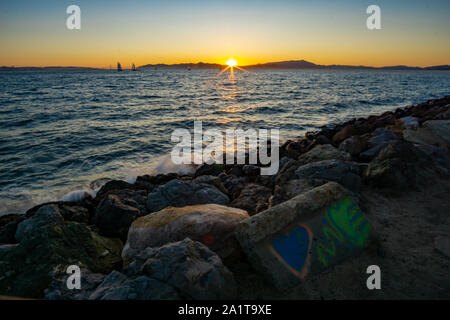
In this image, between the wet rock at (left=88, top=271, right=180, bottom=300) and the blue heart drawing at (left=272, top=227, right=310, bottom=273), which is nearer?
the wet rock at (left=88, top=271, right=180, bottom=300)

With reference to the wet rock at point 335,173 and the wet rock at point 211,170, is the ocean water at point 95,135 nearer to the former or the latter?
the wet rock at point 211,170

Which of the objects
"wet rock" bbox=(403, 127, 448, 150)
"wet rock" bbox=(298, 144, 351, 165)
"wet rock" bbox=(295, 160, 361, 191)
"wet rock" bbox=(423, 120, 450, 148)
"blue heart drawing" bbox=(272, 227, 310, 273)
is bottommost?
"blue heart drawing" bbox=(272, 227, 310, 273)

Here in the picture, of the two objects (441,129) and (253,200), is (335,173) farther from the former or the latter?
(441,129)

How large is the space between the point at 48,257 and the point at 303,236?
2958 mm

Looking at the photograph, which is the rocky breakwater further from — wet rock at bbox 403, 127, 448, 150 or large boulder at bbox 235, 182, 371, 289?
wet rock at bbox 403, 127, 448, 150

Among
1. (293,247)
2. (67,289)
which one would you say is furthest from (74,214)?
(293,247)

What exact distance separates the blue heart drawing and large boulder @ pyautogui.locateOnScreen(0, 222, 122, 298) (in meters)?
2.11

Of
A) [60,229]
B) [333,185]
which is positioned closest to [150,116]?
[60,229]

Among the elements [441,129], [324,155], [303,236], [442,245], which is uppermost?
[441,129]

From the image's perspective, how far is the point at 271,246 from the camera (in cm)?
257

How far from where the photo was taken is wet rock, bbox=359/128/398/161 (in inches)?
253

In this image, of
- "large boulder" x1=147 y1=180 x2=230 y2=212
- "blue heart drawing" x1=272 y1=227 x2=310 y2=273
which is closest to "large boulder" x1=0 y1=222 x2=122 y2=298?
"large boulder" x1=147 y1=180 x2=230 y2=212

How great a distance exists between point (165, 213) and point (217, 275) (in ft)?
4.87
